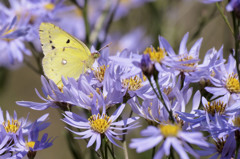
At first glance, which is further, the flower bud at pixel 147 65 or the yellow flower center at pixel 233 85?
the yellow flower center at pixel 233 85

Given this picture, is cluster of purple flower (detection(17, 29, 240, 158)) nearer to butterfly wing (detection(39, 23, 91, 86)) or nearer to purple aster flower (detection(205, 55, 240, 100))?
purple aster flower (detection(205, 55, 240, 100))

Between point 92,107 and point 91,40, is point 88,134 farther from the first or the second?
point 91,40

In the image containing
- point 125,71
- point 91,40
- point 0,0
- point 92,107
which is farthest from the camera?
point 0,0

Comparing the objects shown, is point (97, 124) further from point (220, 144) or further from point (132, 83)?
point (220, 144)

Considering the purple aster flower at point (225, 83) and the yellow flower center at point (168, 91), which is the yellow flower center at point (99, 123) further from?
the purple aster flower at point (225, 83)

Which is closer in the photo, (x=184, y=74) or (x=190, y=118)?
(x=190, y=118)

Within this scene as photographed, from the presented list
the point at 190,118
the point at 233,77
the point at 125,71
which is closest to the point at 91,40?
the point at 125,71

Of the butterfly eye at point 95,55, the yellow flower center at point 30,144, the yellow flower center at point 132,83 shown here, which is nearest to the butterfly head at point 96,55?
the butterfly eye at point 95,55

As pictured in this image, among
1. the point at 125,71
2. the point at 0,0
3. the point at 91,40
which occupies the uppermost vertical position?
the point at 0,0

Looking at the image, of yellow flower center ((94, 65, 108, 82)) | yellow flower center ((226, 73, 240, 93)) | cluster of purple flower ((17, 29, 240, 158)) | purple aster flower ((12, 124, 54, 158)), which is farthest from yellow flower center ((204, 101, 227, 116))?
purple aster flower ((12, 124, 54, 158))
